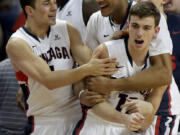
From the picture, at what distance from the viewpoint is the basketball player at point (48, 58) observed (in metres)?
3.96

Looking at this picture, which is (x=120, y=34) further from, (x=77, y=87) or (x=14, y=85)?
(x=14, y=85)

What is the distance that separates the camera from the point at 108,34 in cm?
405

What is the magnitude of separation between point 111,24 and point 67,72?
706 mm

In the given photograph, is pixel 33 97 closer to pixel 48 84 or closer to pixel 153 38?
pixel 48 84

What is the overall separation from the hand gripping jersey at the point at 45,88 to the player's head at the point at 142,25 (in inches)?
29.0

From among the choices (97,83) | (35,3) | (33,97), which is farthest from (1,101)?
(97,83)

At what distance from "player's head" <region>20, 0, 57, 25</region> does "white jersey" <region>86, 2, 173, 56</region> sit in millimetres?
421

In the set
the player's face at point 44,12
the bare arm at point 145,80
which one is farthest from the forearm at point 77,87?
the player's face at point 44,12

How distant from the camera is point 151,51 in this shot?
3596 mm

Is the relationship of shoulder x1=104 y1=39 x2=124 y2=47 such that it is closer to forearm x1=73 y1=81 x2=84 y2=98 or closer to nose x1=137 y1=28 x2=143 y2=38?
nose x1=137 y1=28 x2=143 y2=38

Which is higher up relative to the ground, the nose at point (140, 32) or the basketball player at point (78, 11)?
the nose at point (140, 32)

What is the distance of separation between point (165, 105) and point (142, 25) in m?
0.74

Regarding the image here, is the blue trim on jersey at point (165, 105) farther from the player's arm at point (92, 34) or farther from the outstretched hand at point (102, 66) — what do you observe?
the player's arm at point (92, 34)

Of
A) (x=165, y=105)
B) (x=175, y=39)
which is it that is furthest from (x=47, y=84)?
(x=175, y=39)
